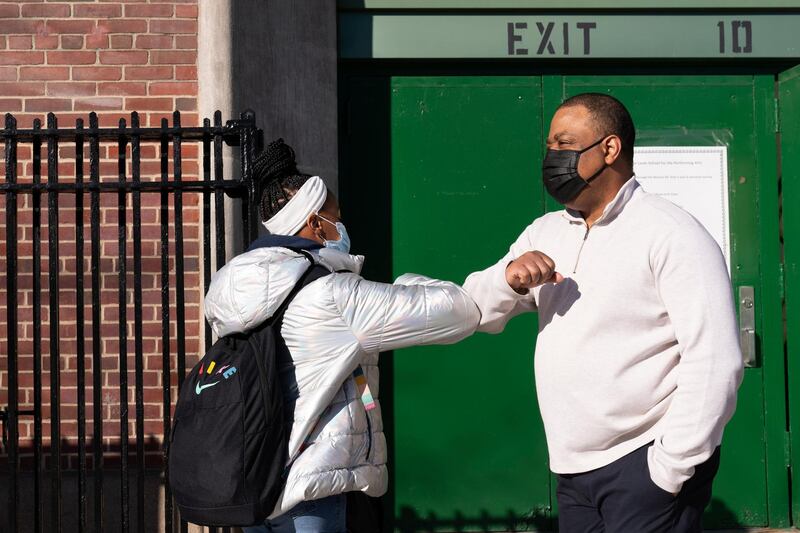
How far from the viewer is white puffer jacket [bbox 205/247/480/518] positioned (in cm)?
292

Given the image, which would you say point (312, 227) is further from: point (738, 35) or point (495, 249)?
point (738, 35)

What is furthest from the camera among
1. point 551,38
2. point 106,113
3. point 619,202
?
point 551,38

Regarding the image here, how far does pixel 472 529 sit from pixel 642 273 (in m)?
3.53

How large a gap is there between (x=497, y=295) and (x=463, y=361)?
113 inches

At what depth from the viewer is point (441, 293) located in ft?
10.2

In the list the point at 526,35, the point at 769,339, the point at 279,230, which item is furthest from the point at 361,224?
the point at 279,230

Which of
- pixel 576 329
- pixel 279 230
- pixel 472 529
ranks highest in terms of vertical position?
pixel 279 230

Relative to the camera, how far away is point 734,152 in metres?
6.23

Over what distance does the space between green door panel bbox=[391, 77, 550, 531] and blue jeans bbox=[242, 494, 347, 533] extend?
10.2 ft

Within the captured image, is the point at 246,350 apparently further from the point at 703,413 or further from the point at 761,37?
the point at 761,37

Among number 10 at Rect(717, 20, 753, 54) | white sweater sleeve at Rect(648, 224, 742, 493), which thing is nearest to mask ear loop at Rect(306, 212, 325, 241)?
white sweater sleeve at Rect(648, 224, 742, 493)

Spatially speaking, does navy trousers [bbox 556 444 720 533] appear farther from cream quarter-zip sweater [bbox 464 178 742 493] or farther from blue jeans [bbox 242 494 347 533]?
blue jeans [bbox 242 494 347 533]

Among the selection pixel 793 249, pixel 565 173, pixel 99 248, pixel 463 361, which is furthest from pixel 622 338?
pixel 793 249

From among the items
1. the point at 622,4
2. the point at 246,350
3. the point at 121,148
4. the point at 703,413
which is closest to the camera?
the point at 703,413
